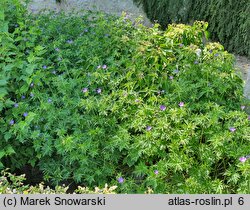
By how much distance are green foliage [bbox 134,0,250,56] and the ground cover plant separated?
1.49 meters

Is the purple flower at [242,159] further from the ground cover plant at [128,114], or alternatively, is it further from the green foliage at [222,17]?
the green foliage at [222,17]

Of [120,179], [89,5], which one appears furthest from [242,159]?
[89,5]

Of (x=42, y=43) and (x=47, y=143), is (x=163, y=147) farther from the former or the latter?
(x=42, y=43)

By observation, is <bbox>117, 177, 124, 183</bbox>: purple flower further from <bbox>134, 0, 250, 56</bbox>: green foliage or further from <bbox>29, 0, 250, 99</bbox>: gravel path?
<bbox>29, 0, 250, 99</bbox>: gravel path

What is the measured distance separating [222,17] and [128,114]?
2734 mm

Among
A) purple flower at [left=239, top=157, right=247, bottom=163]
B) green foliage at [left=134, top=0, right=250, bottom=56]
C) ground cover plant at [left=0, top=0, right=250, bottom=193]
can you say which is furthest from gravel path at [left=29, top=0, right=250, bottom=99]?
purple flower at [left=239, top=157, right=247, bottom=163]

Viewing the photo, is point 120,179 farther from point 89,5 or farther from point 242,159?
point 89,5

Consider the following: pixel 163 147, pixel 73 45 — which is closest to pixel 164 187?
pixel 163 147

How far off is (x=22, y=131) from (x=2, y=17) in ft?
3.40

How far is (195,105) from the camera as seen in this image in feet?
10.9

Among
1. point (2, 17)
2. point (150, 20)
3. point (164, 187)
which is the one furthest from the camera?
point (150, 20)

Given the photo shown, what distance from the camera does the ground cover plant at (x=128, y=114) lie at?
117 inches

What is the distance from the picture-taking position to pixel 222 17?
5547 mm

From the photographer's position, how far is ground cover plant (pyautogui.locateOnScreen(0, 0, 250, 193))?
2980 mm
